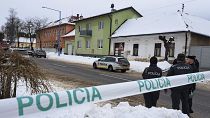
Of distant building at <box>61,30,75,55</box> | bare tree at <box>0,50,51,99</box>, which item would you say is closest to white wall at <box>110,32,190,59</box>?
distant building at <box>61,30,75,55</box>

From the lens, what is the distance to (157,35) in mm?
36688

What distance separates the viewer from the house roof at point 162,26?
34787 mm

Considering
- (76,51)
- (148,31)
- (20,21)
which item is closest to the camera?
(148,31)

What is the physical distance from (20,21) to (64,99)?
8062cm

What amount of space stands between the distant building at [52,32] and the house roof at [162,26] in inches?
1006

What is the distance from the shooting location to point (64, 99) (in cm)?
455

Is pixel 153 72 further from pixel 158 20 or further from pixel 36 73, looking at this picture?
pixel 158 20

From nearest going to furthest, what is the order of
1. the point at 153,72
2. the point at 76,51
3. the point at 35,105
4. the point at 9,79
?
the point at 35,105 → the point at 9,79 → the point at 153,72 → the point at 76,51

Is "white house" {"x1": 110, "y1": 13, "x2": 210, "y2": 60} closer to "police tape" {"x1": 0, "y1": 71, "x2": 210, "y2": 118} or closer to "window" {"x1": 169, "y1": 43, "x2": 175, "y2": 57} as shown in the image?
"window" {"x1": 169, "y1": 43, "x2": 175, "y2": 57}

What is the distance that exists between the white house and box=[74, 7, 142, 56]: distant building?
50.6 inches

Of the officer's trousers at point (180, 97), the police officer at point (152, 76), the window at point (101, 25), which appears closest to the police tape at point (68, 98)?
the police officer at point (152, 76)

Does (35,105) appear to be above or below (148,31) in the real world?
below

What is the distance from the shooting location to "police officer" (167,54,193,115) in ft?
24.5

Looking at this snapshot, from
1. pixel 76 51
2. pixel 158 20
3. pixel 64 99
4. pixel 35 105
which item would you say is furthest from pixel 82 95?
pixel 76 51
